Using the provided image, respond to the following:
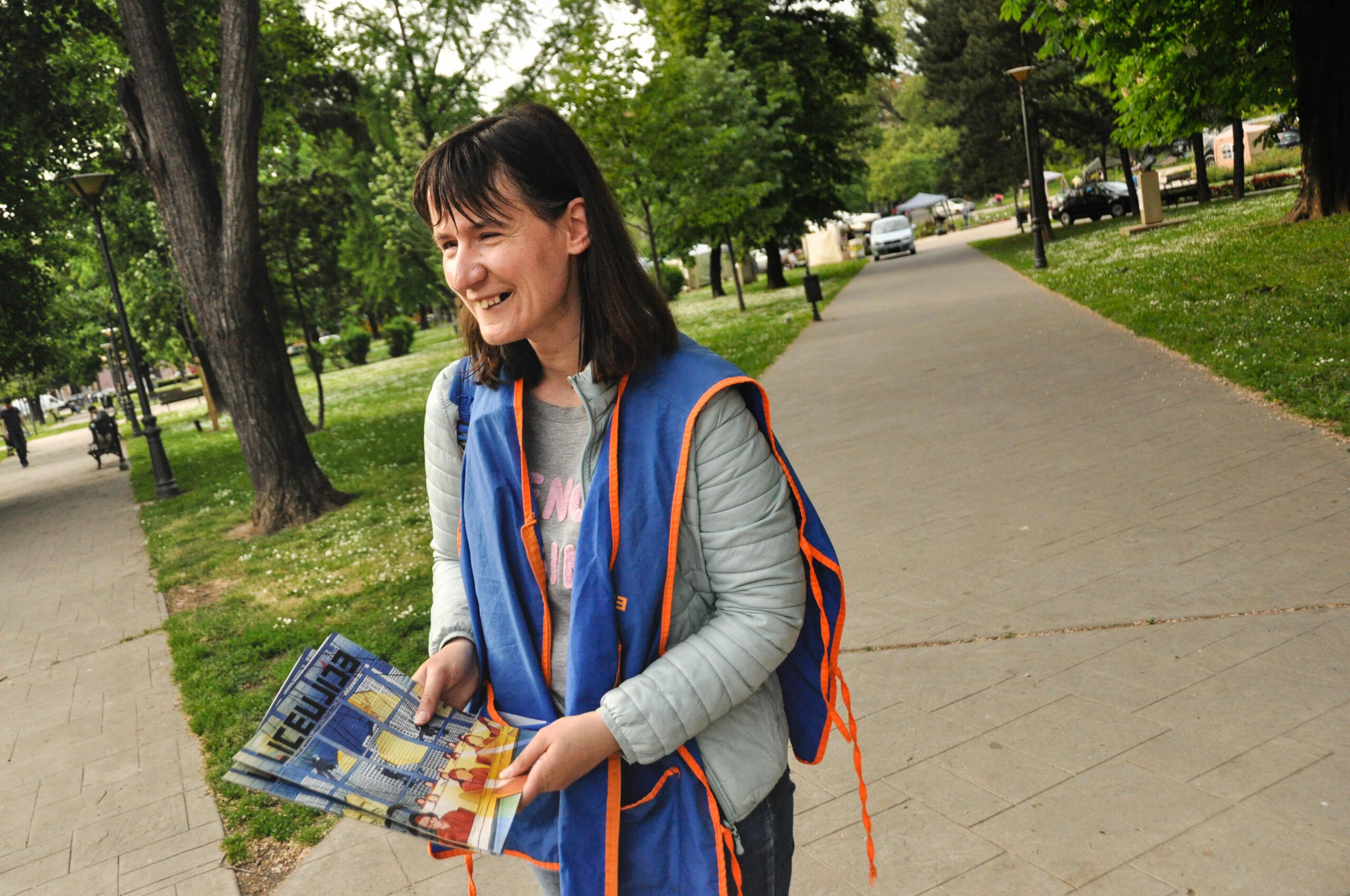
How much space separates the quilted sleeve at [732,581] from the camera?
158cm

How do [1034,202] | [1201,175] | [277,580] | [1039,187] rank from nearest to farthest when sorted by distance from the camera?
[277,580] → [1034,202] → [1039,187] → [1201,175]

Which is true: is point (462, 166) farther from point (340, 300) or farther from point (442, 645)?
point (340, 300)

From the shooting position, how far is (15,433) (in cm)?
2895

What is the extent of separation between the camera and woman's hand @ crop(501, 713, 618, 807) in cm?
152

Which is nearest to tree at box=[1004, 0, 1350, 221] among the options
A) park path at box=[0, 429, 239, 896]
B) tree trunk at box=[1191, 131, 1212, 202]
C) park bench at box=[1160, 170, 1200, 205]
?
tree trunk at box=[1191, 131, 1212, 202]

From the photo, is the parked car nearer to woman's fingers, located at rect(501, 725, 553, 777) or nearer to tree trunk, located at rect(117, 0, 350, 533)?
tree trunk, located at rect(117, 0, 350, 533)

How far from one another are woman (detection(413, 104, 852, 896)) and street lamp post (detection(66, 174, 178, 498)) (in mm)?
14875

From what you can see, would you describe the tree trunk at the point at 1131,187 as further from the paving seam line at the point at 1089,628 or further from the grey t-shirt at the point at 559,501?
the grey t-shirt at the point at 559,501

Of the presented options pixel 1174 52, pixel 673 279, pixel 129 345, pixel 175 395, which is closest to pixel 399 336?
pixel 175 395

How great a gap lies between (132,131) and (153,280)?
53.4 feet

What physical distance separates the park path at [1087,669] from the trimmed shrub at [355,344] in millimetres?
41557

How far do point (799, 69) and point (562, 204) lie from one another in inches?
1355

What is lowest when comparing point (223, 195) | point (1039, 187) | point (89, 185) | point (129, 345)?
point (129, 345)

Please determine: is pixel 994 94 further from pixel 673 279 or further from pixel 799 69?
pixel 673 279
